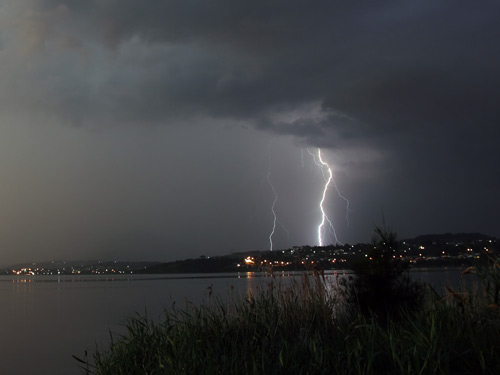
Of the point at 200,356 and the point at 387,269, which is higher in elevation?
the point at 387,269

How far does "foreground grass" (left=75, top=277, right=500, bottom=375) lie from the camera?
7.90 metres

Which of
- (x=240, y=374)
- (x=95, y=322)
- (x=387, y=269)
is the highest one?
(x=387, y=269)

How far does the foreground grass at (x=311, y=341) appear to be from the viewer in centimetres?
790

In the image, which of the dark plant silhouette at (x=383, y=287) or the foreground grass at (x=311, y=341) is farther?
the dark plant silhouette at (x=383, y=287)

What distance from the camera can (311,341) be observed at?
28.6 ft

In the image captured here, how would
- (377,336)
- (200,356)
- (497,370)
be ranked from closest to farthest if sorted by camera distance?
(497,370) < (200,356) < (377,336)

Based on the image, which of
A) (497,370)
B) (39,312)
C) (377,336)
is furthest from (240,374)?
(39,312)

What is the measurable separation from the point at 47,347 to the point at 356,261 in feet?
80.2

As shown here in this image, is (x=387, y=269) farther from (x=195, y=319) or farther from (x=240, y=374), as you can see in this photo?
(x=240, y=374)

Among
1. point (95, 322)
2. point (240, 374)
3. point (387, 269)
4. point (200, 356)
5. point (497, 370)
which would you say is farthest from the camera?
point (95, 322)

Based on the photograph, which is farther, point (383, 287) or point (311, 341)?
point (383, 287)

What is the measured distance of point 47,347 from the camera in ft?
109

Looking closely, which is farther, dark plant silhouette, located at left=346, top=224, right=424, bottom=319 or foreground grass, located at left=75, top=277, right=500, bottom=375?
dark plant silhouette, located at left=346, top=224, right=424, bottom=319

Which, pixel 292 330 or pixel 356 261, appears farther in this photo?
pixel 356 261
